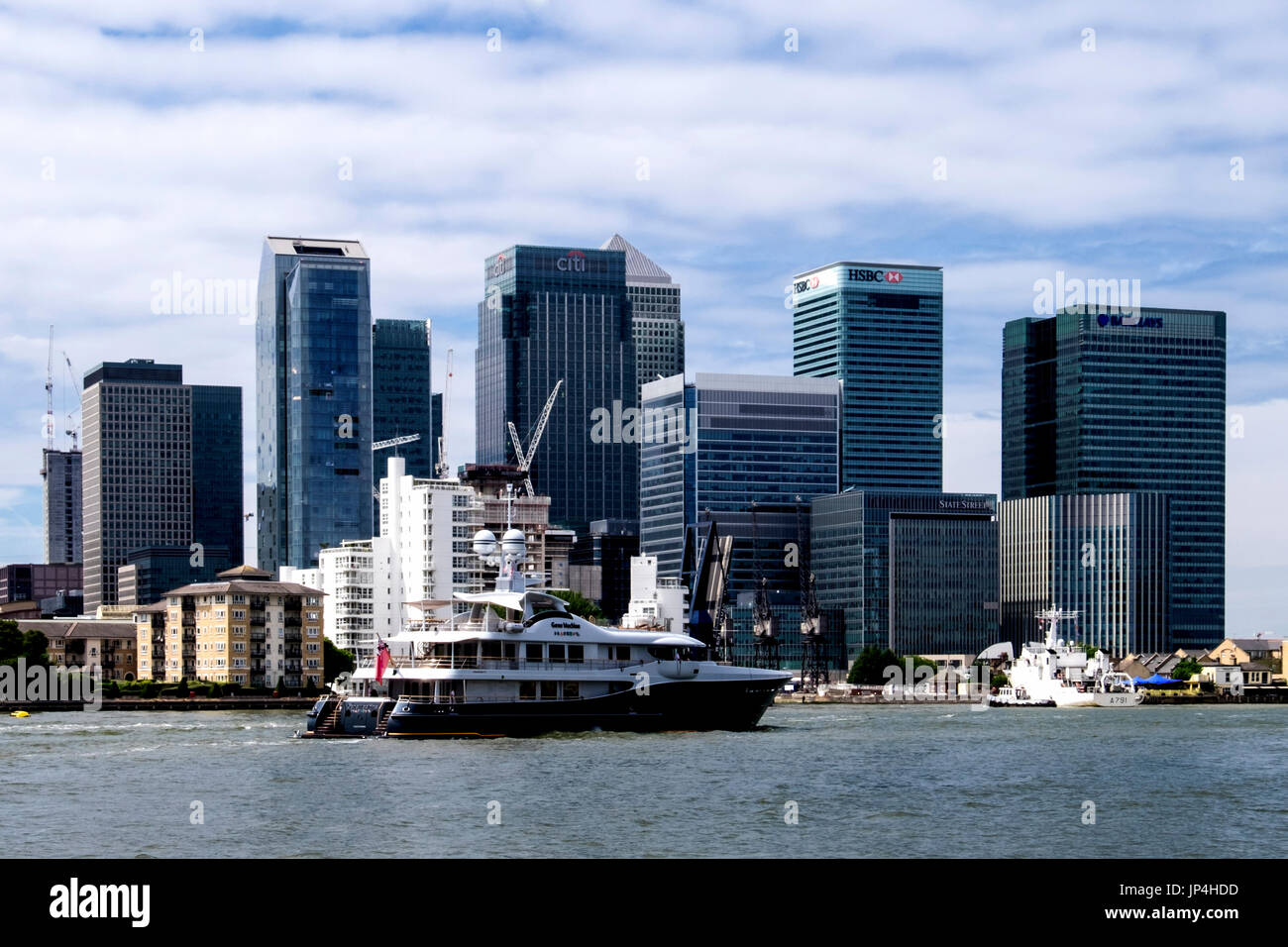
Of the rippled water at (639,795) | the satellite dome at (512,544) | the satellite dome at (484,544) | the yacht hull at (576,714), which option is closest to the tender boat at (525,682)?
the yacht hull at (576,714)

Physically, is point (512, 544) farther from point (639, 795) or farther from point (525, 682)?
point (639, 795)

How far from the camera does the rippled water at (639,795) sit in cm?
5200

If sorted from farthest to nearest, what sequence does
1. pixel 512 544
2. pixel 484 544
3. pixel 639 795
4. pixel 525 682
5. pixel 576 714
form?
1. pixel 484 544
2. pixel 512 544
3. pixel 576 714
4. pixel 525 682
5. pixel 639 795

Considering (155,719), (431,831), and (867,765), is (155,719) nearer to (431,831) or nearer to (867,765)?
(867,765)

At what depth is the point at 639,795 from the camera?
6569cm

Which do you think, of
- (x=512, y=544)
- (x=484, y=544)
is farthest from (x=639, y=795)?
(x=484, y=544)

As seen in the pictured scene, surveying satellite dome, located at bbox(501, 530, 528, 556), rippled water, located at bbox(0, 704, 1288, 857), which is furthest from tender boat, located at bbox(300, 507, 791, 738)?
satellite dome, located at bbox(501, 530, 528, 556)

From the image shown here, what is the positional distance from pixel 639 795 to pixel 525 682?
42052 millimetres

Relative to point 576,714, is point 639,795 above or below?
above

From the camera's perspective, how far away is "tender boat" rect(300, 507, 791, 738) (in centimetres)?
10469

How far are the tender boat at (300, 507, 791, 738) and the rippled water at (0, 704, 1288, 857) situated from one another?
7.99ft

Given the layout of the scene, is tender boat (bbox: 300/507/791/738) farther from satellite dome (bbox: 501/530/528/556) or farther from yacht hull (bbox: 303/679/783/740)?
satellite dome (bbox: 501/530/528/556)

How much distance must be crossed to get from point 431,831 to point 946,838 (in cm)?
1597
